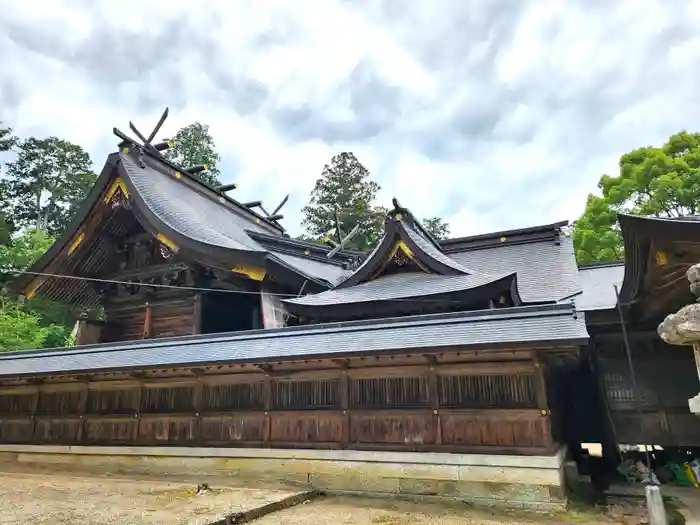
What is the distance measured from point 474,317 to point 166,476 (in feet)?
22.7

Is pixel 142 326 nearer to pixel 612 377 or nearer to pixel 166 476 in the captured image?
pixel 166 476

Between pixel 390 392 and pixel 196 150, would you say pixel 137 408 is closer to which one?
pixel 390 392

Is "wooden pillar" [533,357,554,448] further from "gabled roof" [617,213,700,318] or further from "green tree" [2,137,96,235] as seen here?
"green tree" [2,137,96,235]

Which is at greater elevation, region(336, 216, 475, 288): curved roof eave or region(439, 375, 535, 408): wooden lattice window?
region(336, 216, 475, 288): curved roof eave

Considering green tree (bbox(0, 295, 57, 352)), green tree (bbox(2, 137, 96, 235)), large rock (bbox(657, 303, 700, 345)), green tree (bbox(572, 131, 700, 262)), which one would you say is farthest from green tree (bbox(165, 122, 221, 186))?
large rock (bbox(657, 303, 700, 345))

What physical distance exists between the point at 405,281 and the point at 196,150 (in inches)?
1438

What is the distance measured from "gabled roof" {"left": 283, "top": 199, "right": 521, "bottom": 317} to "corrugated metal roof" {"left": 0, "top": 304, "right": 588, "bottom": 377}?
1.81 metres

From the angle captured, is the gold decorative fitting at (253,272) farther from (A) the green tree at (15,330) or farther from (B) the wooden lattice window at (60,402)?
(A) the green tree at (15,330)

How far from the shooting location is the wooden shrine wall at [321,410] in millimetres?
7609

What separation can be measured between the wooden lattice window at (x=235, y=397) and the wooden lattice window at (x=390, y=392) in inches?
79.7

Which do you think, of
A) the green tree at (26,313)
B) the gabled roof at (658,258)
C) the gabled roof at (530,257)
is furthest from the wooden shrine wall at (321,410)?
the green tree at (26,313)

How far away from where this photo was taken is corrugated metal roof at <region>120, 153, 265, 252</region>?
12.9 m

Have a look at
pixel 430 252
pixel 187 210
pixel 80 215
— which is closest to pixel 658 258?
pixel 430 252

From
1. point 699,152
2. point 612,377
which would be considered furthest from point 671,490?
point 699,152
